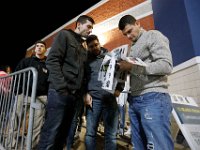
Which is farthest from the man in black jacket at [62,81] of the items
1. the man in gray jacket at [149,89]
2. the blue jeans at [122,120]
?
the blue jeans at [122,120]

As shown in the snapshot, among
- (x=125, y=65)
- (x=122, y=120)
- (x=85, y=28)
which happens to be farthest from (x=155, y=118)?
(x=122, y=120)

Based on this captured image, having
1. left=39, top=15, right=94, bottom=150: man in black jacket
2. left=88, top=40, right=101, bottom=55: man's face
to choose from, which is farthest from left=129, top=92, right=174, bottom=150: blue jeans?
left=88, top=40, right=101, bottom=55: man's face

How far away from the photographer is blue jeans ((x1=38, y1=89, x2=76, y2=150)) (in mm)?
2129

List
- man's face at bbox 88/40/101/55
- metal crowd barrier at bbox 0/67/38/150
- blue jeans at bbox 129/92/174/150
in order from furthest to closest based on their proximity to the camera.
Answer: man's face at bbox 88/40/101/55, metal crowd barrier at bbox 0/67/38/150, blue jeans at bbox 129/92/174/150

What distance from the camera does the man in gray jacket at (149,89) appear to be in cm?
175

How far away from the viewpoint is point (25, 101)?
2455 millimetres

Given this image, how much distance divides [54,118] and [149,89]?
35.8 inches

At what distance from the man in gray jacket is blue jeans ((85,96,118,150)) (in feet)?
2.43

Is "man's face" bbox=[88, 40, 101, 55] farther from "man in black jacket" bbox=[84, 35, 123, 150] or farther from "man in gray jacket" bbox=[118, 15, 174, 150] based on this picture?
"man in gray jacket" bbox=[118, 15, 174, 150]

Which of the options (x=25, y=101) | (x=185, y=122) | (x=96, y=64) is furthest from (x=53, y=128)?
(x=185, y=122)

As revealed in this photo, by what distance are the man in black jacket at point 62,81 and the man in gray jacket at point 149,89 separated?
1.92 feet

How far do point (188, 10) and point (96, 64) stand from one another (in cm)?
182

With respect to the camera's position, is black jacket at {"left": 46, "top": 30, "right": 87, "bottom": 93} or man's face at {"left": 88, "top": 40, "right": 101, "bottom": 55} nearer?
black jacket at {"left": 46, "top": 30, "right": 87, "bottom": 93}

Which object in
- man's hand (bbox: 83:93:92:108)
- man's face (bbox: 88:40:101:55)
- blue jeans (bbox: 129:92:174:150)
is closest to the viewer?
blue jeans (bbox: 129:92:174:150)
